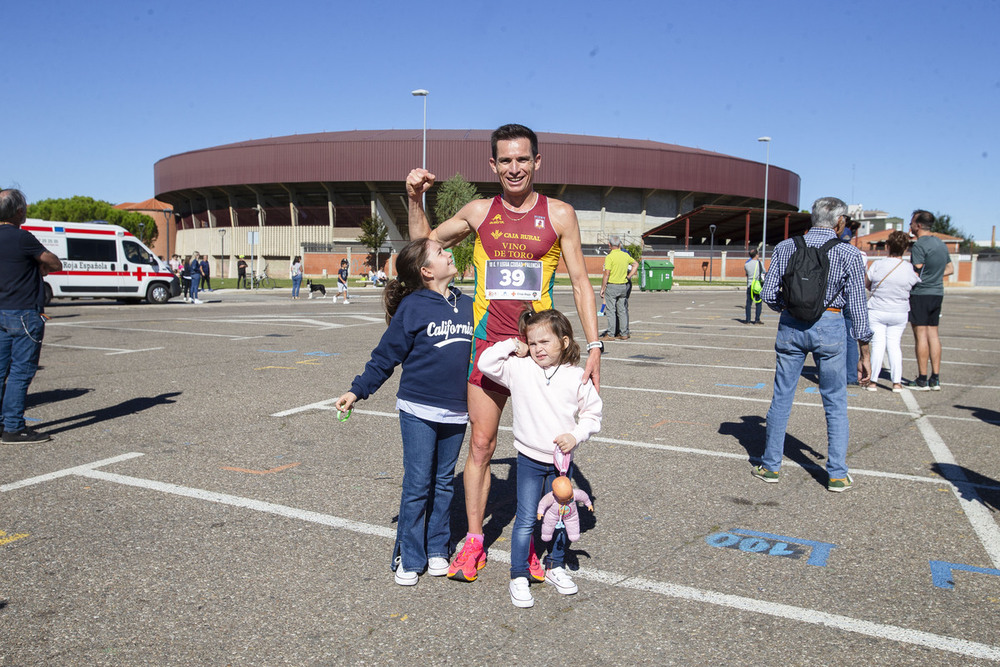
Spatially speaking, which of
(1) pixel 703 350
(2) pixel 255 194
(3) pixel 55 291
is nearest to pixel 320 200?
(2) pixel 255 194

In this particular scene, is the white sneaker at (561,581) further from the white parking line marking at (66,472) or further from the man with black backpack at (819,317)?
the white parking line marking at (66,472)

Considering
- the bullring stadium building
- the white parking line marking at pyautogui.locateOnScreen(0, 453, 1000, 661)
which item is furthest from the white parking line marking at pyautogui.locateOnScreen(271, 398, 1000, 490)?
the bullring stadium building

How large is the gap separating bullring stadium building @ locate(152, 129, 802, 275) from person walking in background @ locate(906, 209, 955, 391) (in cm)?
5420

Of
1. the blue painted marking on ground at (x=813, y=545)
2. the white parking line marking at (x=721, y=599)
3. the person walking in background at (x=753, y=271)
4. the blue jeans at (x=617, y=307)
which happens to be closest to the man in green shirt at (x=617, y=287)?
the blue jeans at (x=617, y=307)

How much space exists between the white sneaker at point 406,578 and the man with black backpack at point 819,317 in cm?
270

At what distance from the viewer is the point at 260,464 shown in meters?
5.13

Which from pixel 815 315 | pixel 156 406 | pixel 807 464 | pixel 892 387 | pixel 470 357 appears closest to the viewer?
pixel 470 357

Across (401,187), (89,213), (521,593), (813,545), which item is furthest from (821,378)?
(89,213)

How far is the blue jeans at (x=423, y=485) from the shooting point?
3293 millimetres

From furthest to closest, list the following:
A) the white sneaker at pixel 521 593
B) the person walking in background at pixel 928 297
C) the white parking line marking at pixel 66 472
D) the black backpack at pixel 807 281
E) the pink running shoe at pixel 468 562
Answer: the person walking in background at pixel 928 297 → the black backpack at pixel 807 281 → the white parking line marking at pixel 66 472 → the pink running shoe at pixel 468 562 → the white sneaker at pixel 521 593

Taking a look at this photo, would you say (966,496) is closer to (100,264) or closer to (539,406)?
(539,406)

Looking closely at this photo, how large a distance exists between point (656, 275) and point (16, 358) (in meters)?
34.9

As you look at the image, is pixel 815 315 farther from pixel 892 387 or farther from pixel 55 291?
pixel 55 291

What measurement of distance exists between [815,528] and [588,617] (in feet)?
5.70
